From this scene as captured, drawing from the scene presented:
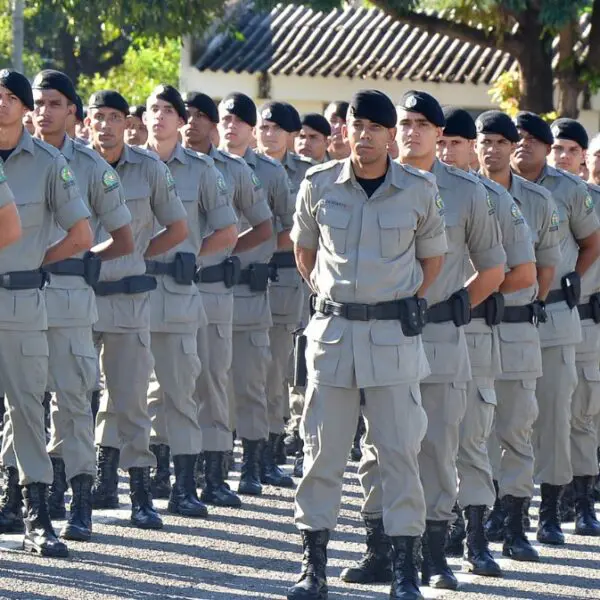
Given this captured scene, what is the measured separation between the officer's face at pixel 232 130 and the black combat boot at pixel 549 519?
3054 mm

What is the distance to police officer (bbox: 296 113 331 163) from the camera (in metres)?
14.6

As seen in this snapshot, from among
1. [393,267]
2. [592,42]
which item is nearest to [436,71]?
[592,42]

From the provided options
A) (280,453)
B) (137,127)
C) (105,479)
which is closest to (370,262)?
(105,479)

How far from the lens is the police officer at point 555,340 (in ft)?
35.9

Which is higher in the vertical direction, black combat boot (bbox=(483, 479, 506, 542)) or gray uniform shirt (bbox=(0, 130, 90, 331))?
gray uniform shirt (bbox=(0, 130, 90, 331))

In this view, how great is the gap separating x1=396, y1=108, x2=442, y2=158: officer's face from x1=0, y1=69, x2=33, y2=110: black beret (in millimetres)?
1759

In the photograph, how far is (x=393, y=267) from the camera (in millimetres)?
8773

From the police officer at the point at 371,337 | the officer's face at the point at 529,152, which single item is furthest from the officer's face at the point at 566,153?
the police officer at the point at 371,337

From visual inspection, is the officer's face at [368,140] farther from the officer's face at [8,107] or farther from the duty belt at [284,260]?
the duty belt at [284,260]

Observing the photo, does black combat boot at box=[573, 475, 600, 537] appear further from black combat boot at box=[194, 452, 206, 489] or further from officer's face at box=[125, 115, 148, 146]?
officer's face at box=[125, 115, 148, 146]

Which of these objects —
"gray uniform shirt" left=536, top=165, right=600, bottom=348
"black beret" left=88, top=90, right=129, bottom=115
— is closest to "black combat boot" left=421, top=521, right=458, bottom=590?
"gray uniform shirt" left=536, top=165, right=600, bottom=348

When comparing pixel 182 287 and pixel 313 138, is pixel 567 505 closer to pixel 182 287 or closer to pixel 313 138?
pixel 182 287

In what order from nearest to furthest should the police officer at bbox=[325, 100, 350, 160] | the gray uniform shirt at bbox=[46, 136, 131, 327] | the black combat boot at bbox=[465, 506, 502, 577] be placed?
the black combat boot at bbox=[465, 506, 502, 577]
the gray uniform shirt at bbox=[46, 136, 131, 327]
the police officer at bbox=[325, 100, 350, 160]

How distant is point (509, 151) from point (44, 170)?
2.42 metres
